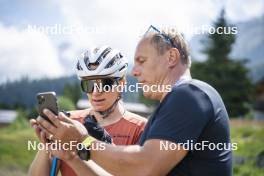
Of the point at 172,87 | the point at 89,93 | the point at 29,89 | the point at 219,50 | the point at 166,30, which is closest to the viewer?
the point at 172,87

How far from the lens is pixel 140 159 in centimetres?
255

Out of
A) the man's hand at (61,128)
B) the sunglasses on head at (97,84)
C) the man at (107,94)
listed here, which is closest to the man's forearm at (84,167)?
the man's hand at (61,128)

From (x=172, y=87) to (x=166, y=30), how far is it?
376 mm

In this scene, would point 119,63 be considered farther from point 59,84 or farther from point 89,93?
point 59,84

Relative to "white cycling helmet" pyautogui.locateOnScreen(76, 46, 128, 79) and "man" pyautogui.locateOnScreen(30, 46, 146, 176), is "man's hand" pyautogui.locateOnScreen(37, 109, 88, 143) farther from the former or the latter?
"white cycling helmet" pyautogui.locateOnScreen(76, 46, 128, 79)

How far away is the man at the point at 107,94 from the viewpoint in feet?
12.3

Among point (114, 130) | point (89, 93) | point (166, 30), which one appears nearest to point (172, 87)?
point (166, 30)

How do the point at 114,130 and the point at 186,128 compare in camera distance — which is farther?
the point at 114,130

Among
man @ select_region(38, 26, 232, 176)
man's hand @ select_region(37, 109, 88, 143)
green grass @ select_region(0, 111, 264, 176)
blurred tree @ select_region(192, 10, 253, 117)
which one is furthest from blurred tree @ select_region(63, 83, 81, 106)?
man's hand @ select_region(37, 109, 88, 143)

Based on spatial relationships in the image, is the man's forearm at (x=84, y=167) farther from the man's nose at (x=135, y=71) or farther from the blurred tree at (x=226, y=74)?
the blurred tree at (x=226, y=74)

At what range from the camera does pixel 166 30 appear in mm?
2904

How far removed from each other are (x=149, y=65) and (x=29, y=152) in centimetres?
1536

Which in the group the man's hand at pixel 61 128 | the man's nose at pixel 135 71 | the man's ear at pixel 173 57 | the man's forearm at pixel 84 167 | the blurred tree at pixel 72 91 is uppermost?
the man's ear at pixel 173 57

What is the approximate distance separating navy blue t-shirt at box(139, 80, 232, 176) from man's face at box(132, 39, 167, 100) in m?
0.24
